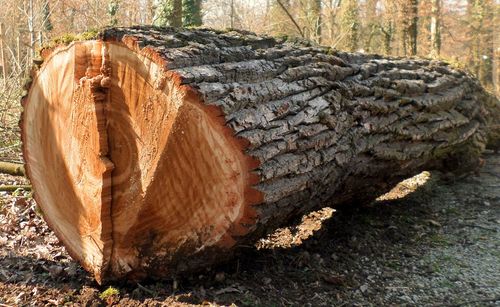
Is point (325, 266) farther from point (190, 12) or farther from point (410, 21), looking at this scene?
point (410, 21)

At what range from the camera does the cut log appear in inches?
79.1

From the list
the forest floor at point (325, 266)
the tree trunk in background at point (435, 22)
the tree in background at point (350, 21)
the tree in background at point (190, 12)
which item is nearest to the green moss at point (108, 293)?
the forest floor at point (325, 266)

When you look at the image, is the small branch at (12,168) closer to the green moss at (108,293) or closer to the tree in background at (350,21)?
the green moss at (108,293)

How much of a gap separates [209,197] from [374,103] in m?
1.44

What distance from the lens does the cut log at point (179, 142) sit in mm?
2010

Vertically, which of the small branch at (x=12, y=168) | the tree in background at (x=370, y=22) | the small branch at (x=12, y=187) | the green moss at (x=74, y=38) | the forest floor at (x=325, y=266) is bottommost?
the forest floor at (x=325, y=266)

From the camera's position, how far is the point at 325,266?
280 centimetres

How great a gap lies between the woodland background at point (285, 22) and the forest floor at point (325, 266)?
6.51ft

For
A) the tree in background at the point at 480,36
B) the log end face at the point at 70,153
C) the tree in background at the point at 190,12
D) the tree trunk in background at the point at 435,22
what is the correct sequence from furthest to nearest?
the tree in background at the point at 480,36, the tree trunk in background at the point at 435,22, the tree in background at the point at 190,12, the log end face at the point at 70,153

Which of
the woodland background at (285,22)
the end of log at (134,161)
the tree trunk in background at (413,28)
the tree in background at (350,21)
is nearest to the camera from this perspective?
the end of log at (134,161)

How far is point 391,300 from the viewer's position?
8.41 feet

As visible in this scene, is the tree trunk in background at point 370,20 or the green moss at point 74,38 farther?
the tree trunk in background at point 370,20

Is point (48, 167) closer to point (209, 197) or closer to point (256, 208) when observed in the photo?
point (209, 197)

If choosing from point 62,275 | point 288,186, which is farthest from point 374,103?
point 62,275
